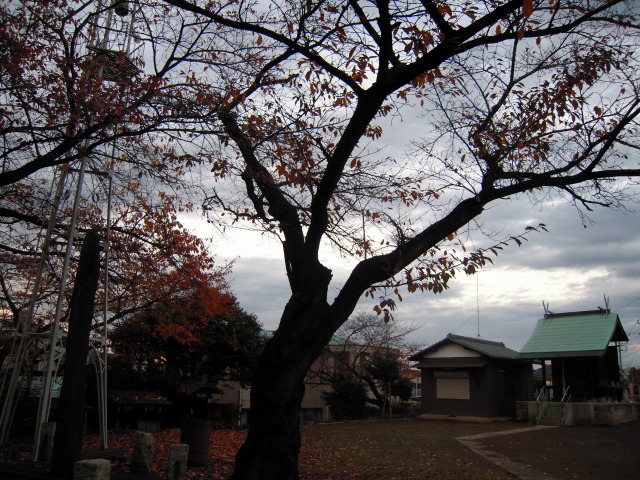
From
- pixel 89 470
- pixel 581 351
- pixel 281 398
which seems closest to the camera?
pixel 89 470

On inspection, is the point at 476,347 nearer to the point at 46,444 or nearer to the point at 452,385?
the point at 452,385

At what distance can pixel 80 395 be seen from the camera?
7781 mm

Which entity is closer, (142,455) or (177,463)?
(177,463)

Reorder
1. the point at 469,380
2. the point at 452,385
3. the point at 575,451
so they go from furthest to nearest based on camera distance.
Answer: the point at 452,385, the point at 469,380, the point at 575,451

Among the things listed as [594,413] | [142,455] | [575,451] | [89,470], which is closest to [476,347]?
[594,413]

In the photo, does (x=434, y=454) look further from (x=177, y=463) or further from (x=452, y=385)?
(x=452, y=385)

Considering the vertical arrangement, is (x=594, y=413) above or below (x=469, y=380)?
below

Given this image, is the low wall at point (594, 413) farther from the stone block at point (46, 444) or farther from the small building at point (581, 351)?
the stone block at point (46, 444)

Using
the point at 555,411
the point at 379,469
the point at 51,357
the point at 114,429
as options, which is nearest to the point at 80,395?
the point at 51,357

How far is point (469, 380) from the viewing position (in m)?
27.5

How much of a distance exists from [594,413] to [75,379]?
826 inches

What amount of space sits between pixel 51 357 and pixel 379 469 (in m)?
6.91

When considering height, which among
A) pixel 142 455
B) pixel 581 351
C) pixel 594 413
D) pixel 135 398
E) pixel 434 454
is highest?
pixel 581 351

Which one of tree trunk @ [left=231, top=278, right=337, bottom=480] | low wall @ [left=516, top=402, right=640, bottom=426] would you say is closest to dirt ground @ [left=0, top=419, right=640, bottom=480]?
low wall @ [left=516, top=402, right=640, bottom=426]
